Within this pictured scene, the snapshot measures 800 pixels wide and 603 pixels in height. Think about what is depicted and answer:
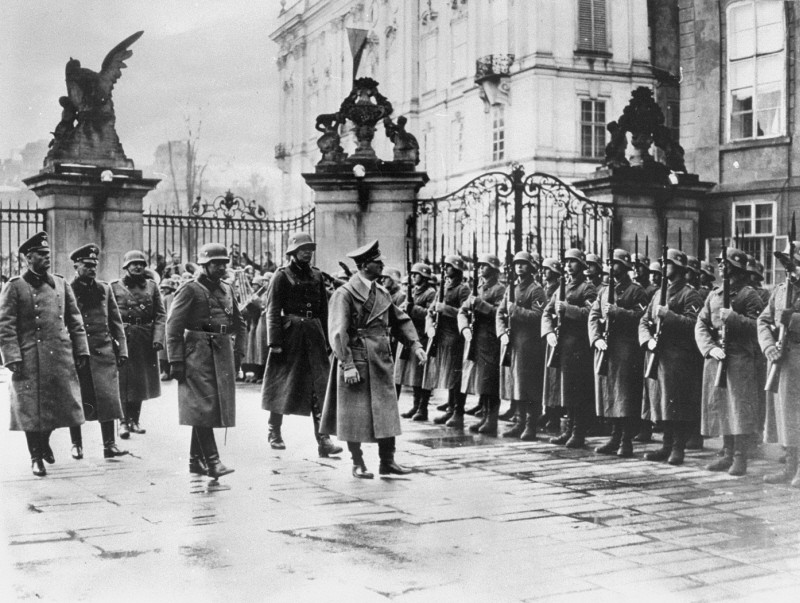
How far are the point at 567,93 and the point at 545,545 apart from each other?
3003 centimetres

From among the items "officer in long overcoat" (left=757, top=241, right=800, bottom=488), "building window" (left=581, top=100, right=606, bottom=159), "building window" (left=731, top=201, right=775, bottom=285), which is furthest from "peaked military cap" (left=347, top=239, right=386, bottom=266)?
"building window" (left=581, top=100, right=606, bottom=159)

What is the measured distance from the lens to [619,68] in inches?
1382

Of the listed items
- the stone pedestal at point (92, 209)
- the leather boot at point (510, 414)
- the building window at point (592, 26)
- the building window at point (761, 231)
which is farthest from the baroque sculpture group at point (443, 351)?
the building window at point (592, 26)

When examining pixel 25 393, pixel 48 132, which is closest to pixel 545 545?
pixel 25 393

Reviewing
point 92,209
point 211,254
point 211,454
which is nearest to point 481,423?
point 211,454

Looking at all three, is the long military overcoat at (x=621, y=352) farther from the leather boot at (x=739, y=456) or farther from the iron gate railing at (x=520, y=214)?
the iron gate railing at (x=520, y=214)

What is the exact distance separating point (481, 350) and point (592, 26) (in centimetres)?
2590

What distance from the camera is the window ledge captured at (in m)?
19.6

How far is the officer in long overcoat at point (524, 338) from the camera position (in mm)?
11148

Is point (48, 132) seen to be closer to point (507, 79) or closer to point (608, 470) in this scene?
point (608, 470)

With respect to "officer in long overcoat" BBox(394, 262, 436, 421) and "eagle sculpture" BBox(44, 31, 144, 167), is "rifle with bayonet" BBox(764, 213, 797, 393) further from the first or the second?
"eagle sculpture" BBox(44, 31, 144, 167)

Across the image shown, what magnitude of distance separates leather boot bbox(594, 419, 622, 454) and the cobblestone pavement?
20 centimetres

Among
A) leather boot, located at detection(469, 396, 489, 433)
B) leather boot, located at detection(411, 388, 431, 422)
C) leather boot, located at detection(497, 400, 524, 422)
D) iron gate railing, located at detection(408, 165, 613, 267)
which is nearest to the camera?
leather boot, located at detection(469, 396, 489, 433)

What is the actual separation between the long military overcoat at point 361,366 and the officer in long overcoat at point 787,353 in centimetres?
301
